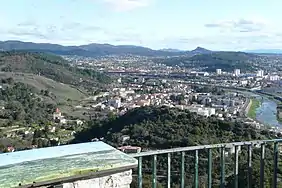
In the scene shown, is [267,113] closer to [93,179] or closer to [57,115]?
[57,115]

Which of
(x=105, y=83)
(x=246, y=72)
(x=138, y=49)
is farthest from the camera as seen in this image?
(x=138, y=49)

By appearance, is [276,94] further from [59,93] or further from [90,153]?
[90,153]

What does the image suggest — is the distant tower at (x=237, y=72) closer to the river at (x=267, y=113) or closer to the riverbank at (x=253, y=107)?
the river at (x=267, y=113)

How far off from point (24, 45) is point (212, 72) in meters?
76.9

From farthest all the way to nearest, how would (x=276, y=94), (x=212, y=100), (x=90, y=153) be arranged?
(x=276, y=94), (x=212, y=100), (x=90, y=153)

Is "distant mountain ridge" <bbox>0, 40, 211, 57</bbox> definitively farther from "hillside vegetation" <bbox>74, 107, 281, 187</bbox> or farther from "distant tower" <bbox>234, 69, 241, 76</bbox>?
"hillside vegetation" <bbox>74, 107, 281, 187</bbox>

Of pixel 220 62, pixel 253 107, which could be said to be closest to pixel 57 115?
pixel 253 107

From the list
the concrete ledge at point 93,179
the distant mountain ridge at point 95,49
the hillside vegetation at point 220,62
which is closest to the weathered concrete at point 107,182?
the concrete ledge at point 93,179

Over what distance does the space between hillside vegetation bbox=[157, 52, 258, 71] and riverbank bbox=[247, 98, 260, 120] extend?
3716 centimetres

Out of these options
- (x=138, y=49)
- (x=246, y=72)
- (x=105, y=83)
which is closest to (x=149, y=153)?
(x=105, y=83)

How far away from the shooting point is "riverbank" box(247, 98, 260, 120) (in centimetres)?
4223

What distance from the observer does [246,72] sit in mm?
85875

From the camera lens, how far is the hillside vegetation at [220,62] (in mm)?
92569

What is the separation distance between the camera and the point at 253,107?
47781 mm
